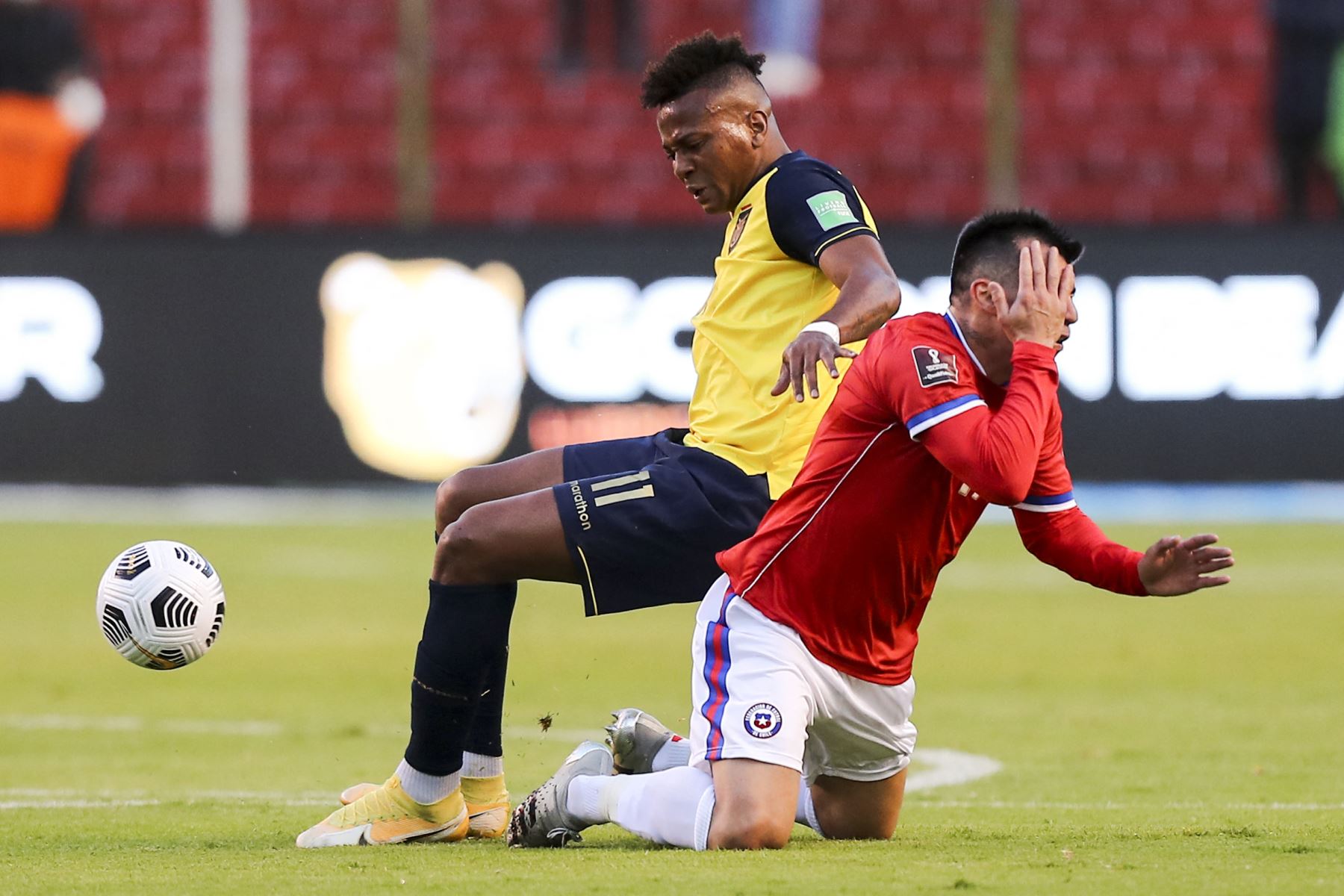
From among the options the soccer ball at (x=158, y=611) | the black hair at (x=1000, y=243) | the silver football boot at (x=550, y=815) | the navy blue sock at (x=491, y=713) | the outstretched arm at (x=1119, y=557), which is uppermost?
the black hair at (x=1000, y=243)

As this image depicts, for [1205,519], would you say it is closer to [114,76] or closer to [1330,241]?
[1330,241]

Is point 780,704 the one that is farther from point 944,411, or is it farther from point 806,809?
point 944,411

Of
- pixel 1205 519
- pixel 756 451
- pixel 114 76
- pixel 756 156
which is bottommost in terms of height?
pixel 1205 519

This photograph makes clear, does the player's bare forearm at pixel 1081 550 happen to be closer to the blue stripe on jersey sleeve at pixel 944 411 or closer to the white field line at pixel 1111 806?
the blue stripe on jersey sleeve at pixel 944 411

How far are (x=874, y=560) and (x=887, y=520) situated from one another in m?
0.10

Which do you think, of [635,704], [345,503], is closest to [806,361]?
[635,704]

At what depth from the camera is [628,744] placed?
17.8 feet

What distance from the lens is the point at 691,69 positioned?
531cm

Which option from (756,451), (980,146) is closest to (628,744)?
(756,451)

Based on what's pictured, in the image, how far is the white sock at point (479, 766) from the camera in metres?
5.42

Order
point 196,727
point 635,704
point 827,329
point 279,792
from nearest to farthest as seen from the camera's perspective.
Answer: point 827,329, point 279,792, point 196,727, point 635,704

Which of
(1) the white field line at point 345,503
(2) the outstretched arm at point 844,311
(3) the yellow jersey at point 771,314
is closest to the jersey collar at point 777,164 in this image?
(3) the yellow jersey at point 771,314

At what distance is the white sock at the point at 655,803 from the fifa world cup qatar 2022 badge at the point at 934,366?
104 centimetres

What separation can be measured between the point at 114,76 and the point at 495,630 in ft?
49.9
